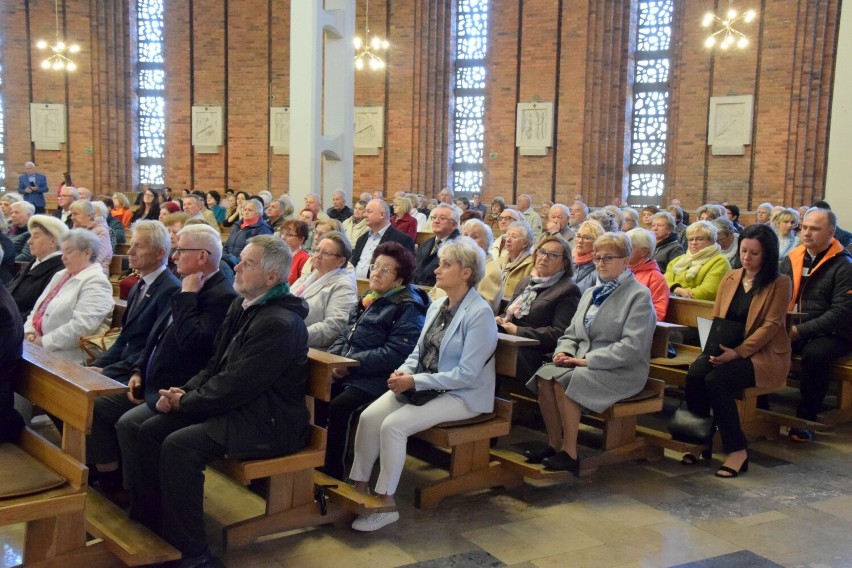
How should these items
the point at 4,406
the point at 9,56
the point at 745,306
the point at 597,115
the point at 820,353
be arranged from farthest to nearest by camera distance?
1. the point at 9,56
2. the point at 597,115
3. the point at 820,353
4. the point at 745,306
5. the point at 4,406

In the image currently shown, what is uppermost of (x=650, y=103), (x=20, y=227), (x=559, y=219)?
(x=650, y=103)

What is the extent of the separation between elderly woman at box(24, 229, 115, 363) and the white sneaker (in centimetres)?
229

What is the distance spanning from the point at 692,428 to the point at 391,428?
2012 mm

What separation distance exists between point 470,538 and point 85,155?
17.9 m

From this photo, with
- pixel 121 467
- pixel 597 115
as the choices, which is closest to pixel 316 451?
pixel 121 467

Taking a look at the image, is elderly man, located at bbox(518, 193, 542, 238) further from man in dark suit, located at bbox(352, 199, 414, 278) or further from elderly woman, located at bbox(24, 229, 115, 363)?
elderly woman, located at bbox(24, 229, 115, 363)

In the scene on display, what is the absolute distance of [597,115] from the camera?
16.5 meters

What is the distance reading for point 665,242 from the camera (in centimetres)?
758

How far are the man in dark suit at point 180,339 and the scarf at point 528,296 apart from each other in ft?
6.22

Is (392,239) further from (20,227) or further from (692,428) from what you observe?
(20,227)

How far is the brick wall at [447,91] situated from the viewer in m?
15.0

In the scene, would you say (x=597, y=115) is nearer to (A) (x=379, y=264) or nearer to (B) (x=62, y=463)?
(A) (x=379, y=264)

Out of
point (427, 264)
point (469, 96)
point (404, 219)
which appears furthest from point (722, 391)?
point (469, 96)

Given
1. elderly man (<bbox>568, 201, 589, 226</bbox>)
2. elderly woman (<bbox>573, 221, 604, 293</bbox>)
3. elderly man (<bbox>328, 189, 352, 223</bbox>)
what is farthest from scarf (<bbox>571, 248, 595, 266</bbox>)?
elderly man (<bbox>328, 189, 352, 223</bbox>)
